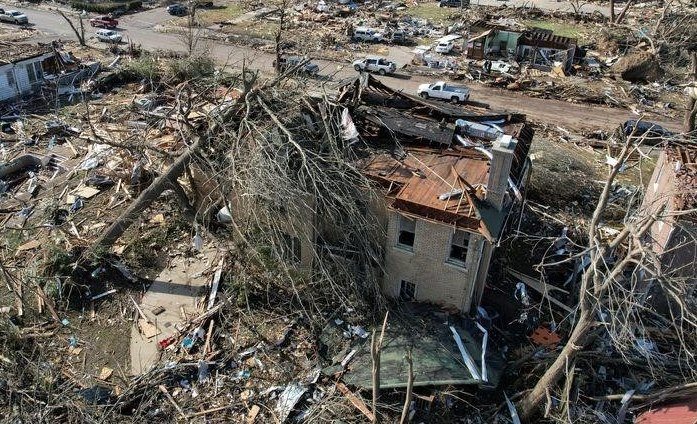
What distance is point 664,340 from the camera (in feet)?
53.3

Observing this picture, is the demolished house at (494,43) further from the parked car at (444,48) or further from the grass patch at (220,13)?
the grass patch at (220,13)

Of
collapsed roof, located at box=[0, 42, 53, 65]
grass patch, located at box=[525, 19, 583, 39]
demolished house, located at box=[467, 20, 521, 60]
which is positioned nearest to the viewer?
collapsed roof, located at box=[0, 42, 53, 65]

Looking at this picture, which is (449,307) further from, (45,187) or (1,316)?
(45,187)

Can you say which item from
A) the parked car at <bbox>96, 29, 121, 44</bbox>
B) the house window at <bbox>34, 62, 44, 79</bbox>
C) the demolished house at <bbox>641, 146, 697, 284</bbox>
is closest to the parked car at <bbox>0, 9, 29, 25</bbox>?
the parked car at <bbox>96, 29, 121, 44</bbox>

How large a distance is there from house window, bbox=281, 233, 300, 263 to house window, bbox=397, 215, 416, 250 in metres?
3.28

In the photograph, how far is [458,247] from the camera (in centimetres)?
1545

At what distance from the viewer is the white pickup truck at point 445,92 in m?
32.3

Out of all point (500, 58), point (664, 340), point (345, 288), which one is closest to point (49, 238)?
point (345, 288)

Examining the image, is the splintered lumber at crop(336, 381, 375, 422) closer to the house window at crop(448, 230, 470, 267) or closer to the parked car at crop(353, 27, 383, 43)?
the house window at crop(448, 230, 470, 267)

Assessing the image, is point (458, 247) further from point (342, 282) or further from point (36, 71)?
point (36, 71)

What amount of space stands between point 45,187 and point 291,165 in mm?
13452

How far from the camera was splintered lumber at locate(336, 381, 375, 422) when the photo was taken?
14118 millimetres

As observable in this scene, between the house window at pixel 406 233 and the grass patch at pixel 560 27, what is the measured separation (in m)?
39.0

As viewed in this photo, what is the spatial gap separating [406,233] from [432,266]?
4.15 ft
